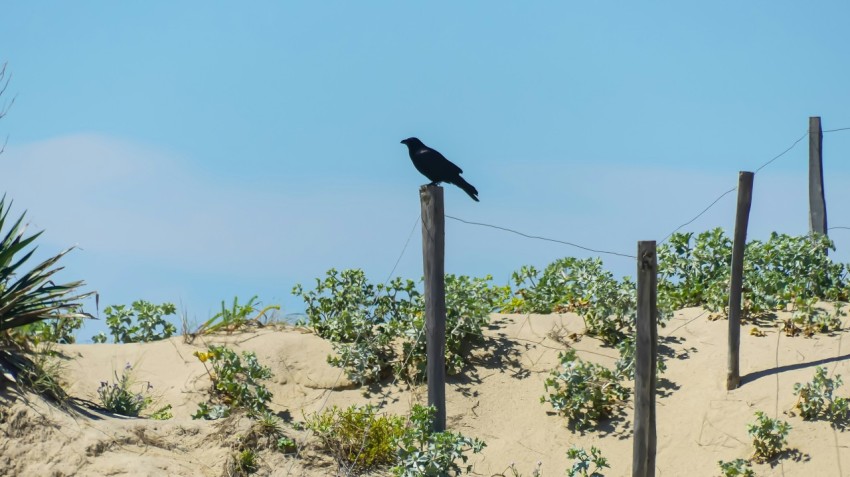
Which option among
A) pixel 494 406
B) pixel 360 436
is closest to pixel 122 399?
pixel 360 436

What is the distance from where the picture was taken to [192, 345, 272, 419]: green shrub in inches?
398

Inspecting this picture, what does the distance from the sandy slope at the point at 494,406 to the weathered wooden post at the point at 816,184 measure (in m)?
2.86

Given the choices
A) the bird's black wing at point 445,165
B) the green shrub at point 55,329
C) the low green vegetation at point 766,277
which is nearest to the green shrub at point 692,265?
the low green vegetation at point 766,277

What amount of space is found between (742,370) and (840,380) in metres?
1.06

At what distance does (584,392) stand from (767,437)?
1804 millimetres

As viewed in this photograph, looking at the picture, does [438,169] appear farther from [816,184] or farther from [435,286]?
[816,184]

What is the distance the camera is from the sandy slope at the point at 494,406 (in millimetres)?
9023

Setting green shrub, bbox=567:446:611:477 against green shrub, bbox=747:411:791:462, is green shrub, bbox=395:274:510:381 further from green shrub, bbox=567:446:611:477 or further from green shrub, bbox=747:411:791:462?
green shrub, bbox=747:411:791:462

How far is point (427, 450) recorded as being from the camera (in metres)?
9.12

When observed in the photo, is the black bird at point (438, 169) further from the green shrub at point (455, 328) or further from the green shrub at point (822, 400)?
the green shrub at point (822, 400)

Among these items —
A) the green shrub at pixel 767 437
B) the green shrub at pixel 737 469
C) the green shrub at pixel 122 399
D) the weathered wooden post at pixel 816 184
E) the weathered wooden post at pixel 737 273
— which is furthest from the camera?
the weathered wooden post at pixel 816 184

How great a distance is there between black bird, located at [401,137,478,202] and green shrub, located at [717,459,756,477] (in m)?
3.58

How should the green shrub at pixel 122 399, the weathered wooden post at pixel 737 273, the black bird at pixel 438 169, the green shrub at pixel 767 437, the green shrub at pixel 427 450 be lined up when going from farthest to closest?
the black bird at pixel 438 169 < the weathered wooden post at pixel 737 273 < the green shrub at pixel 122 399 < the green shrub at pixel 767 437 < the green shrub at pixel 427 450

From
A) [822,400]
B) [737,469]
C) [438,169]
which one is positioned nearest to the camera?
[737,469]
